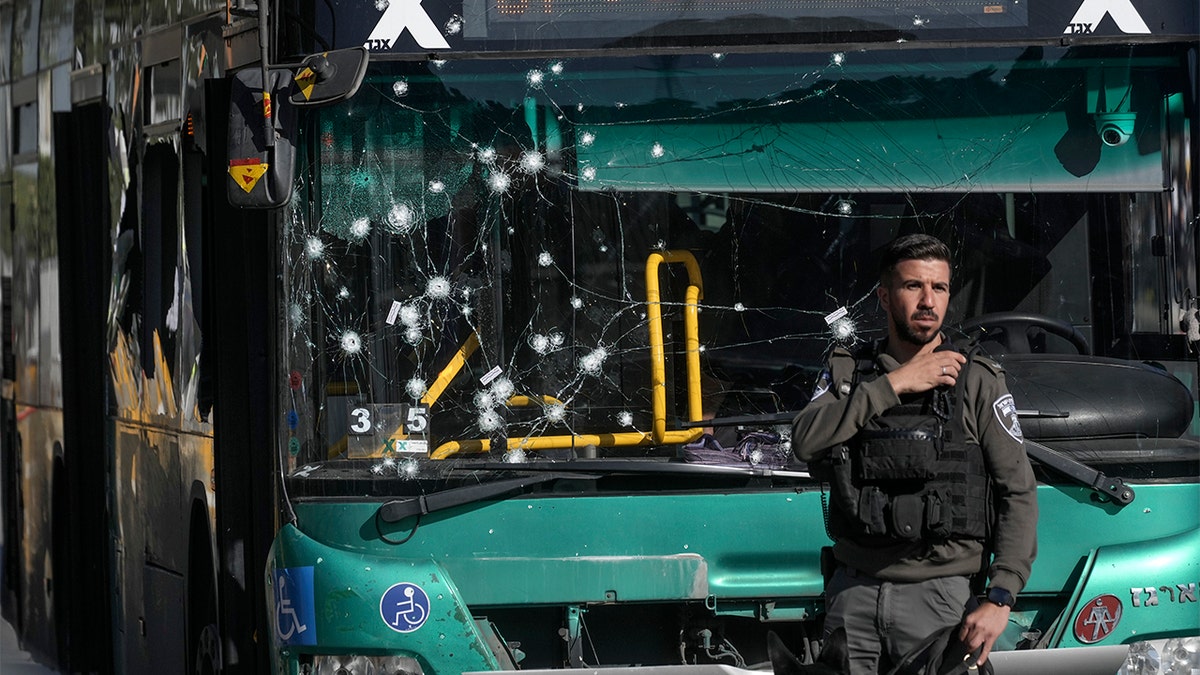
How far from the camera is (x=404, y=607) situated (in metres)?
5.29

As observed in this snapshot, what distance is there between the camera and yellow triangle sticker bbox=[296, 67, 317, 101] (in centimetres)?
526

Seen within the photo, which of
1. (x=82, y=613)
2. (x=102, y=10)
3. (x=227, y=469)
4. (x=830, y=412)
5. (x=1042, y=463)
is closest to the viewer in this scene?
(x=830, y=412)

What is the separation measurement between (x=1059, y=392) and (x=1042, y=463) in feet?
0.75

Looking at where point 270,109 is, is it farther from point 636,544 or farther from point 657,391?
point 636,544

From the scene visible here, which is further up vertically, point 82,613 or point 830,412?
point 830,412

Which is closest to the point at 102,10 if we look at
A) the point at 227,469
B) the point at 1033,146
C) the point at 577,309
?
the point at 227,469

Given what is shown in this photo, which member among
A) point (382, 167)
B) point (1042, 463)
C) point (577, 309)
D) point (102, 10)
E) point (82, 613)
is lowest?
point (82, 613)

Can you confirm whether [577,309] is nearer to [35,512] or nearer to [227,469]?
[227,469]

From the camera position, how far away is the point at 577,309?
5.49 meters

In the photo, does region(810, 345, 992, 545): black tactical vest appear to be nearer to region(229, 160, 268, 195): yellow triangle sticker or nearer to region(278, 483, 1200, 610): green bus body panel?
region(278, 483, 1200, 610): green bus body panel

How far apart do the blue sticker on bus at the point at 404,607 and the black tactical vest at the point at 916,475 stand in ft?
4.09

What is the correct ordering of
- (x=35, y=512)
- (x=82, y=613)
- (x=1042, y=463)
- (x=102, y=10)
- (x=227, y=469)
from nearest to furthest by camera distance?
(x=1042, y=463) → (x=227, y=469) → (x=102, y=10) → (x=82, y=613) → (x=35, y=512)

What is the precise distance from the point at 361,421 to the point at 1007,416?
5.97 ft

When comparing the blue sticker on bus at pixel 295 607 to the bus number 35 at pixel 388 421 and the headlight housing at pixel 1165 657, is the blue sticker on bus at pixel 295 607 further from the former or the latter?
the headlight housing at pixel 1165 657
